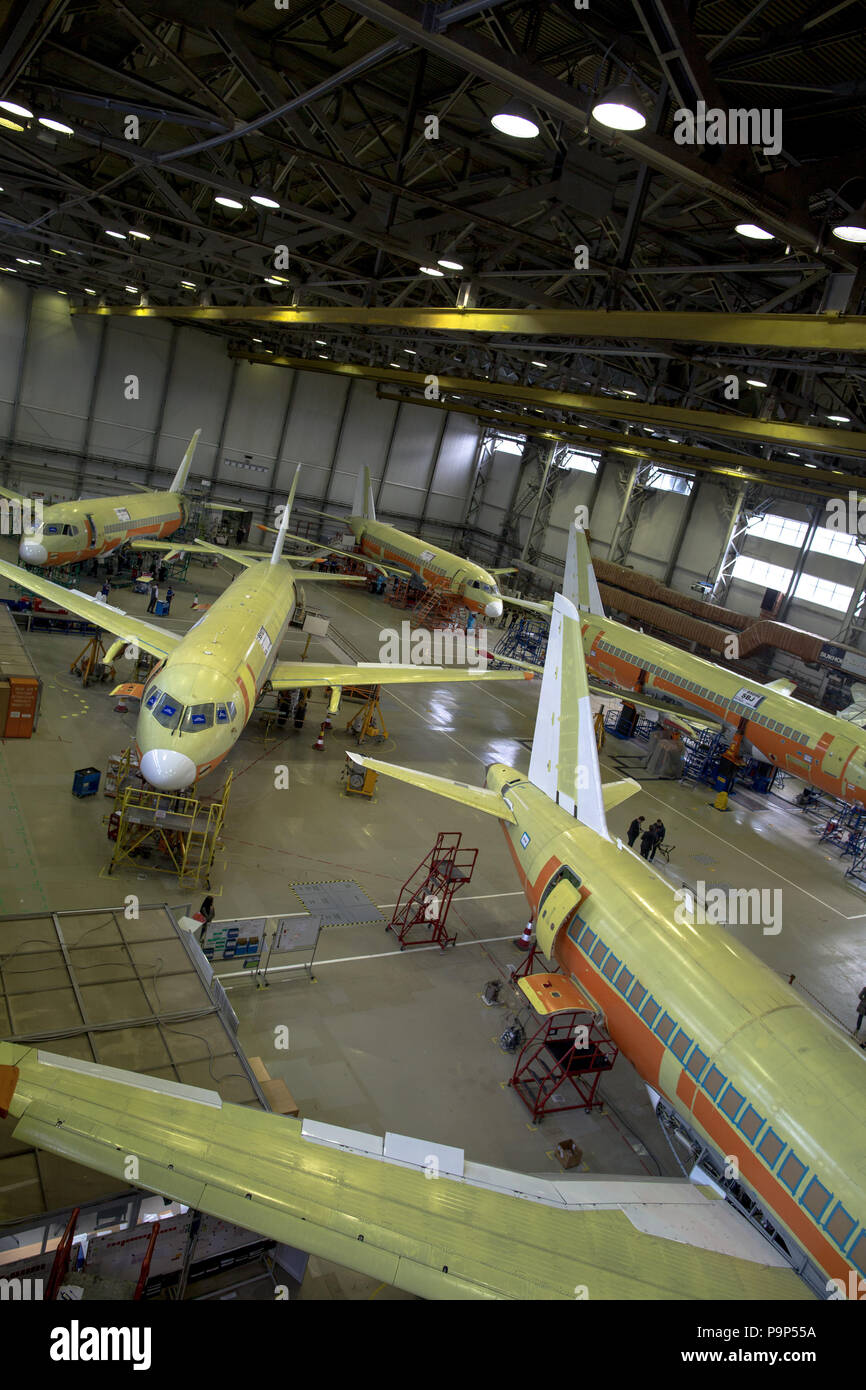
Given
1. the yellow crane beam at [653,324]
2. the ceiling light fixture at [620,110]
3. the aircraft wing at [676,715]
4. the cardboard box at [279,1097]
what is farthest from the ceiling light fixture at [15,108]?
the aircraft wing at [676,715]

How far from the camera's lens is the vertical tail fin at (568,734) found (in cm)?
1944

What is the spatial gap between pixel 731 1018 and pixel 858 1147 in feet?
8.26

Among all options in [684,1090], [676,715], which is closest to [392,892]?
[684,1090]

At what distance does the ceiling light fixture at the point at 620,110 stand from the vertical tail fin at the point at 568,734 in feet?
39.5

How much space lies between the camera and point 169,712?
21.8 metres

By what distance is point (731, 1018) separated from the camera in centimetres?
1345

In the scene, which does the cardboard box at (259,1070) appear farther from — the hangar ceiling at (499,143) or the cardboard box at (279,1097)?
the hangar ceiling at (499,143)

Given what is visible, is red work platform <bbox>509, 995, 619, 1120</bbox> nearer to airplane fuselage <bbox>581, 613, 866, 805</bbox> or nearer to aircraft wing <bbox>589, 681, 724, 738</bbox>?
airplane fuselage <bbox>581, 613, 866, 805</bbox>

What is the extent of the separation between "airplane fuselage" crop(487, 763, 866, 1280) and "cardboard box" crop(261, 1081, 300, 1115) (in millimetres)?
6201

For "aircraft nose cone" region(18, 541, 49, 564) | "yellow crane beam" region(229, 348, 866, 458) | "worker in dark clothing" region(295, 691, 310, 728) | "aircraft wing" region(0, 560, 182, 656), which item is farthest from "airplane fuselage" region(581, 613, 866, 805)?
"aircraft nose cone" region(18, 541, 49, 564)

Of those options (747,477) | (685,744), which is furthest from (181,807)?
(747,477)

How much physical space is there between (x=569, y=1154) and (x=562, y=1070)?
66.1 inches

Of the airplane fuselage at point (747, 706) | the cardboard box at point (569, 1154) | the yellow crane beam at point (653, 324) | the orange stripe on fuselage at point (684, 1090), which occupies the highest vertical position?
the yellow crane beam at point (653, 324)

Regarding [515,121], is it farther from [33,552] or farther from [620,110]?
[33,552]
